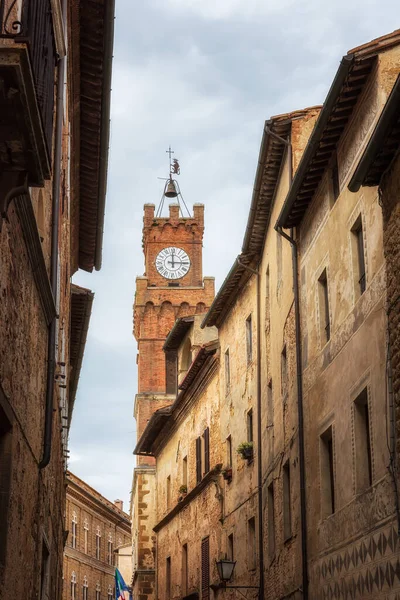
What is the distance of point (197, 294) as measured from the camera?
62.8 metres

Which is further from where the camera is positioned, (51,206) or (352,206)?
(352,206)

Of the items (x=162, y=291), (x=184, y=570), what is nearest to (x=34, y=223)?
(x=184, y=570)

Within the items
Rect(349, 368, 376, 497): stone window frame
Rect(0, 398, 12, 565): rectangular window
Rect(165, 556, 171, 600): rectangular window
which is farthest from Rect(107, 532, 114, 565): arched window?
Rect(0, 398, 12, 565): rectangular window

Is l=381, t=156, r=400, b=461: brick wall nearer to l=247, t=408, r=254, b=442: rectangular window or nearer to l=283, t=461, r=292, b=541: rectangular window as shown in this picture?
l=283, t=461, r=292, b=541: rectangular window

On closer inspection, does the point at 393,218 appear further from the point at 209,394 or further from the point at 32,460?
the point at 209,394

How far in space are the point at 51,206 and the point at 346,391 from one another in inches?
188

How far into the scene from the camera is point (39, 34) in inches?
322

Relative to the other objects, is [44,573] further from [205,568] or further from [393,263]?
[205,568]

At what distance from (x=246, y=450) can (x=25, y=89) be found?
17.0 metres

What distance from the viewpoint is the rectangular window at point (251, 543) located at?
21.6 metres

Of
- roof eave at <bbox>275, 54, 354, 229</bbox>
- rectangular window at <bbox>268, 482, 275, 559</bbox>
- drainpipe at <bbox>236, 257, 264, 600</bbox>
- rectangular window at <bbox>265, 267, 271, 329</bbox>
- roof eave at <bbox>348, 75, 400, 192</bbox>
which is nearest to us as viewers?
roof eave at <bbox>348, 75, 400, 192</bbox>

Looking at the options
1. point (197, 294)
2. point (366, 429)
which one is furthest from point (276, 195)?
point (197, 294)

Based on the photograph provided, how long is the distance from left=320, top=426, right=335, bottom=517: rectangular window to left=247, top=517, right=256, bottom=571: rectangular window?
7112 mm

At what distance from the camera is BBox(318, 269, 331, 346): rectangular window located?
1552 cm
